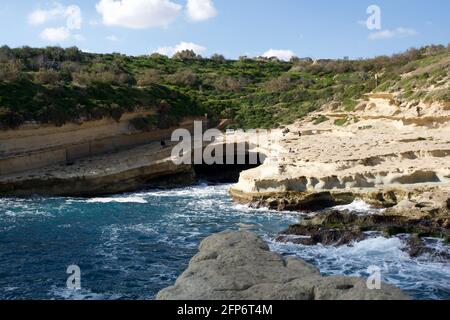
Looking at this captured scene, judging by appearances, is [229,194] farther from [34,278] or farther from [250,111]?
[250,111]

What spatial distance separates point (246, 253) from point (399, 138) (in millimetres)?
19154

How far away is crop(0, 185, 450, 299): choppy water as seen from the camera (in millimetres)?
12867

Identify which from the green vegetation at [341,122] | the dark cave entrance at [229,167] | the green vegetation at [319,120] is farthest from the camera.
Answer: the green vegetation at [319,120]

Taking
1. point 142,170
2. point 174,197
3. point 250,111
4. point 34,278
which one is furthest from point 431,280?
point 250,111

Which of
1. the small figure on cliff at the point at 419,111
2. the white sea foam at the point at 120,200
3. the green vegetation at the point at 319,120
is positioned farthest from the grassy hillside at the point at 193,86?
the white sea foam at the point at 120,200

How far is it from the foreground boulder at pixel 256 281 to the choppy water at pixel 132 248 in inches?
166

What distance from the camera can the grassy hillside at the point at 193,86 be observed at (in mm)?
29797

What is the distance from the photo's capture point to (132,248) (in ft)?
53.1

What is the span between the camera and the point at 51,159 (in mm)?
27531

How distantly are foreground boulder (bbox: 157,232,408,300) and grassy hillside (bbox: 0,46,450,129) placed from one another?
2071 cm

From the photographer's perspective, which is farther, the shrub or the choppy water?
the shrub

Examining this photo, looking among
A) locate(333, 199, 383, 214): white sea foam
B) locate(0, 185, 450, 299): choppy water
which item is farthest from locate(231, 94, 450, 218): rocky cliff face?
locate(0, 185, 450, 299): choppy water

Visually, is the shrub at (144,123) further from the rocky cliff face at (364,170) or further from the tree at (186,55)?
the tree at (186,55)

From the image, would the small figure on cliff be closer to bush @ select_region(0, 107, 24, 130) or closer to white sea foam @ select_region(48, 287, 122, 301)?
bush @ select_region(0, 107, 24, 130)
